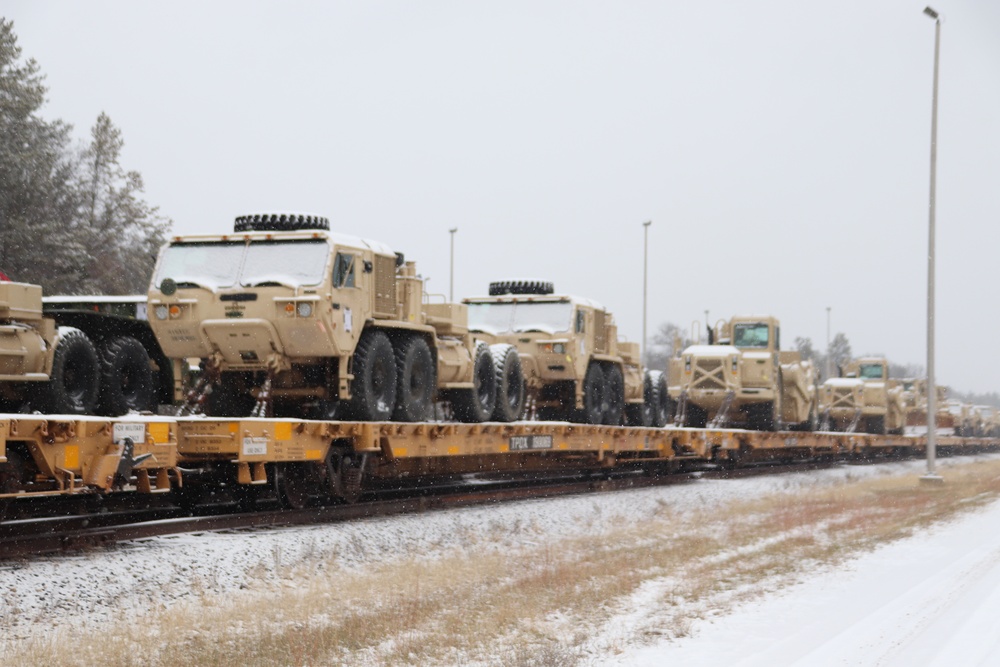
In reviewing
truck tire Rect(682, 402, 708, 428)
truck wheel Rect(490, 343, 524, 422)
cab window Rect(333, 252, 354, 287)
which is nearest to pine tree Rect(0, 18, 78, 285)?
truck tire Rect(682, 402, 708, 428)

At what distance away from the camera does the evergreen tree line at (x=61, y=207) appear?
119ft

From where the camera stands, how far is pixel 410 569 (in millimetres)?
10750

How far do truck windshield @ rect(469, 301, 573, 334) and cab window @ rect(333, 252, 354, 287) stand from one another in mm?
6351

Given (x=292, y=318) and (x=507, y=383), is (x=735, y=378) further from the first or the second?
(x=292, y=318)

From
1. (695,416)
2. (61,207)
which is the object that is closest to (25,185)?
(61,207)

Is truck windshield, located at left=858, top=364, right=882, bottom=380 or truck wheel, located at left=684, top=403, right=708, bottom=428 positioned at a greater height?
truck windshield, located at left=858, top=364, right=882, bottom=380

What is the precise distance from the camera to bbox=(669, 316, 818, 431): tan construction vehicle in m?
29.4

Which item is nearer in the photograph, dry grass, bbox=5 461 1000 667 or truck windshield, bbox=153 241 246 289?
dry grass, bbox=5 461 1000 667

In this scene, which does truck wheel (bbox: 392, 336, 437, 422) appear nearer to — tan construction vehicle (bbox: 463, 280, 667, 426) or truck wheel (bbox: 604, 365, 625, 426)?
tan construction vehicle (bbox: 463, 280, 667, 426)

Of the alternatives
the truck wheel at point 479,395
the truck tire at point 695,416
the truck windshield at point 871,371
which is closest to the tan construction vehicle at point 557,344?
the truck wheel at point 479,395

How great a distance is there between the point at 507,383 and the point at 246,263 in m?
5.26

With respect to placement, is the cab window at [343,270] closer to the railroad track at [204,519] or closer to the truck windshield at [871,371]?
the railroad track at [204,519]

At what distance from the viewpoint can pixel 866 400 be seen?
42.4m

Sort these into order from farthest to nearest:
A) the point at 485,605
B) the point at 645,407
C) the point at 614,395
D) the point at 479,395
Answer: the point at 645,407 < the point at 614,395 < the point at 479,395 < the point at 485,605
